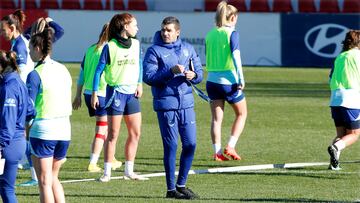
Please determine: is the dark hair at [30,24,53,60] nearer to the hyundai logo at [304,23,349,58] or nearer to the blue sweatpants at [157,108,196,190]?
the blue sweatpants at [157,108,196,190]

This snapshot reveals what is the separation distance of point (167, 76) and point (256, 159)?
14.4 ft

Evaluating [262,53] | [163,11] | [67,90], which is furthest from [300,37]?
[67,90]

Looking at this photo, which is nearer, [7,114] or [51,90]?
A: [7,114]

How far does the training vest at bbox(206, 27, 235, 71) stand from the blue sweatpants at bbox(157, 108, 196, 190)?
3.96m

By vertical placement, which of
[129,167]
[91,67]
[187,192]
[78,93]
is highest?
[91,67]

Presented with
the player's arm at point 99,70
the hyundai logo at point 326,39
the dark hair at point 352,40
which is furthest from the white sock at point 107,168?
the hyundai logo at point 326,39

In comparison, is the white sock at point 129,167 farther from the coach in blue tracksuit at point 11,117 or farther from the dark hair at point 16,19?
the coach in blue tracksuit at point 11,117

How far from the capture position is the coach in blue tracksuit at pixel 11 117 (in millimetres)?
9875

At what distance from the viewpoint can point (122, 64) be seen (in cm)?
1391

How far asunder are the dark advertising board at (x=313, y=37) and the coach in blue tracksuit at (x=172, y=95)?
88.4ft

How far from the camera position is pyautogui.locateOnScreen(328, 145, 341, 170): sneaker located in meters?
15.0

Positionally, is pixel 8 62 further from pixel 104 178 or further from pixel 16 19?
pixel 104 178

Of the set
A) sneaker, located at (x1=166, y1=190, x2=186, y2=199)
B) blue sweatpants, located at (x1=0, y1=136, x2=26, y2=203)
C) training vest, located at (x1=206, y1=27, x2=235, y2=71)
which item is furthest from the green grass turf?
blue sweatpants, located at (x1=0, y1=136, x2=26, y2=203)

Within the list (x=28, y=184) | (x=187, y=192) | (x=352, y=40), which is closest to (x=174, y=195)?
(x=187, y=192)
